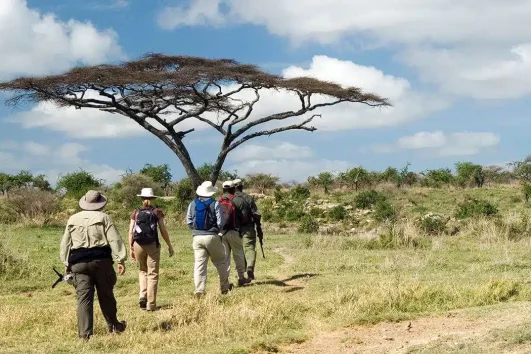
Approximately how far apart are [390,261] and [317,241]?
178 inches

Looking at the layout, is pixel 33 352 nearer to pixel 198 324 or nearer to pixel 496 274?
pixel 198 324

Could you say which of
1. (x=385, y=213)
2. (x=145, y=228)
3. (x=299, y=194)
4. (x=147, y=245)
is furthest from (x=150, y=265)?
(x=299, y=194)

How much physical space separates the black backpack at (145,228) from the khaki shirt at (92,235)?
142 centimetres

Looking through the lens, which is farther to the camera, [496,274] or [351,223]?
[351,223]

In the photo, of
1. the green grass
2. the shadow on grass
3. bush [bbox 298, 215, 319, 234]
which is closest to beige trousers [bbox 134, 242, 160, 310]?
the green grass

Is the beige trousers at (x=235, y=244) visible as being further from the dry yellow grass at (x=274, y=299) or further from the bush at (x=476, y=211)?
the bush at (x=476, y=211)

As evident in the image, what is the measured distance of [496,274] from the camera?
38.3 feet

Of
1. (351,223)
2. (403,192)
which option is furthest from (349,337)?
(403,192)

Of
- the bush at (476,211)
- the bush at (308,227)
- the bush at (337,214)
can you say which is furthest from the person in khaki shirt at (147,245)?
the bush at (337,214)

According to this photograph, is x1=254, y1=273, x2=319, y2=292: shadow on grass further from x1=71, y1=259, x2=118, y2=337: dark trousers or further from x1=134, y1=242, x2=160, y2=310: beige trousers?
x1=71, y1=259, x2=118, y2=337: dark trousers

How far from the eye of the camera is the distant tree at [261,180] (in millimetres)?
47062

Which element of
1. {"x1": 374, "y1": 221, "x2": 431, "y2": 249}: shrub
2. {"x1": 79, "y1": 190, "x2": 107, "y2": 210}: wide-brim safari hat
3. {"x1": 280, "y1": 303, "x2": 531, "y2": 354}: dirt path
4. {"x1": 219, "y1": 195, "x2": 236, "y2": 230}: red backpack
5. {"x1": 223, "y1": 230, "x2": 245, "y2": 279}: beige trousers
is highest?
{"x1": 79, "y1": 190, "x2": 107, "y2": 210}: wide-brim safari hat

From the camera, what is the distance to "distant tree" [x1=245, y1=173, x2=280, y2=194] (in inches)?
1853

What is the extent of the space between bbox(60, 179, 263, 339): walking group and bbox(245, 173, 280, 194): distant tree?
3460 centimetres
